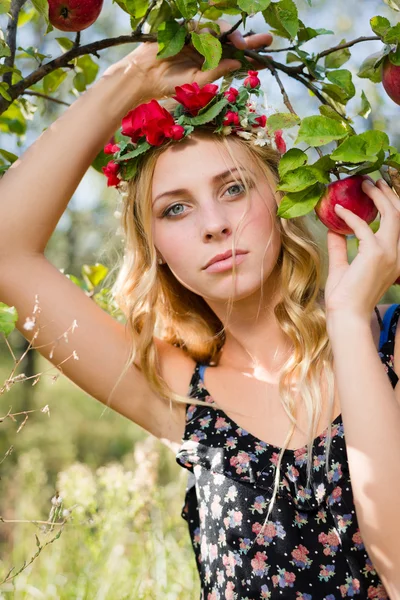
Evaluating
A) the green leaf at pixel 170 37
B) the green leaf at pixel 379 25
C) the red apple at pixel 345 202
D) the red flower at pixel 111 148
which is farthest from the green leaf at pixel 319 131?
the red flower at pixel 111 148

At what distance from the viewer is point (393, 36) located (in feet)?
4.54

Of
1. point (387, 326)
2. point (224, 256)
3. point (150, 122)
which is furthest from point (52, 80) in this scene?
point (387, 326)

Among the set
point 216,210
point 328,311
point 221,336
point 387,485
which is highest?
point 216,210

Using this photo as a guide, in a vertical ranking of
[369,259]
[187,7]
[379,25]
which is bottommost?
[369,259]

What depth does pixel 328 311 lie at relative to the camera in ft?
4.89

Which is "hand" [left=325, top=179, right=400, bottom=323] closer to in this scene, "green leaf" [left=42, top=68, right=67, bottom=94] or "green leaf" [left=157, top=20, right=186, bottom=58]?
"green leaf" [left=157, top=20, right=186, bottom=58]

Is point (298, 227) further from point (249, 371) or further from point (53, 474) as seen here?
point (53, 474)

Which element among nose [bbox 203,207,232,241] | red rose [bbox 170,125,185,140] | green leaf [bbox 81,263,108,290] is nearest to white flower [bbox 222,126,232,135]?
red rose [bbox 170,125,185,140]

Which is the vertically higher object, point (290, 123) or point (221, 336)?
point (290, 123)

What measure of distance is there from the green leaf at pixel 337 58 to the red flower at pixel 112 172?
0.60 metres

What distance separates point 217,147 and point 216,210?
19 centimetres

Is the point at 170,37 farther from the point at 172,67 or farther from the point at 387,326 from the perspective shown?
the point at 387,326

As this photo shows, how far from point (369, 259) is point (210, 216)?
1.36ft

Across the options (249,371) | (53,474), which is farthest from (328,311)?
(53,474)
